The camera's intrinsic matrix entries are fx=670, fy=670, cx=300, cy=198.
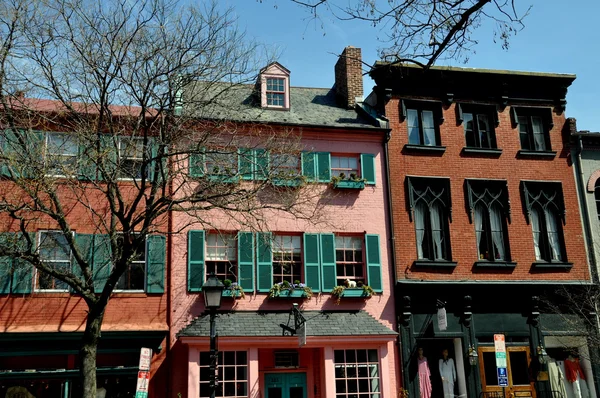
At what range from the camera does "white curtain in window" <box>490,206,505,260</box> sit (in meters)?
21.9

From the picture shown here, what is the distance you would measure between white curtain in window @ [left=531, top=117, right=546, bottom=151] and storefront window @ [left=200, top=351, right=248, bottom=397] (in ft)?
41.3

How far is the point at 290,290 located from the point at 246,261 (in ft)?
5.04

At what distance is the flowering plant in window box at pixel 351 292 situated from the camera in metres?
19.8

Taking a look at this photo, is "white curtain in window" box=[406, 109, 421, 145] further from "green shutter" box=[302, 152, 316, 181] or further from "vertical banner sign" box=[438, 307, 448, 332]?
"vertical banner sign" box=[438, 307, 448, 332]

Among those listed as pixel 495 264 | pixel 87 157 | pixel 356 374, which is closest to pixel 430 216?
pixel 495 264

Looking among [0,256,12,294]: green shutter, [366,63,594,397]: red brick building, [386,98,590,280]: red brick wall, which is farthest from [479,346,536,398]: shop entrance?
[0,256,12,294]: green shutter

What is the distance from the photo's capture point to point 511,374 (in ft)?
67.8

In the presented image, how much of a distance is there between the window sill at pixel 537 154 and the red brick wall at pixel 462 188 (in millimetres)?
154

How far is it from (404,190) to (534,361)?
6.65 metres

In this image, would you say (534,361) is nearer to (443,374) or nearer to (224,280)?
(443,374)

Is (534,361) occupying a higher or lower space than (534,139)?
lower

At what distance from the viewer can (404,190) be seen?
70.8 ft

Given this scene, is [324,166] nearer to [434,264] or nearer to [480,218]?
[434,264]

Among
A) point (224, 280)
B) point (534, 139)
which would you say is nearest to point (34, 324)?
point (224, 280)
